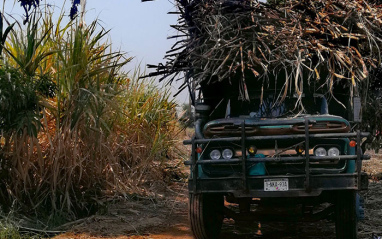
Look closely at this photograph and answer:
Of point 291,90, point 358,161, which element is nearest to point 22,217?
point 291,90

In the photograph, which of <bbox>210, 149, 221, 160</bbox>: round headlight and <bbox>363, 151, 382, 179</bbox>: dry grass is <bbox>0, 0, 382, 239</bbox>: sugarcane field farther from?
<bbox>363, 151, 382, 179</bbox>: dry grass

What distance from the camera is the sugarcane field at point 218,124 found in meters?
6.29

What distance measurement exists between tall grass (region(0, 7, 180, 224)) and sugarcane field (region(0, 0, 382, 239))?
2 cm

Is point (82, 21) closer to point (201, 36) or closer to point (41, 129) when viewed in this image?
point (41, 129)

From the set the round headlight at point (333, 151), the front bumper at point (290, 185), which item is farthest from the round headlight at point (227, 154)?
the round headlight at point (333, 151)

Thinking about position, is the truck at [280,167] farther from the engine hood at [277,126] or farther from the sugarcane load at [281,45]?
the sugarcane load at [281,45]

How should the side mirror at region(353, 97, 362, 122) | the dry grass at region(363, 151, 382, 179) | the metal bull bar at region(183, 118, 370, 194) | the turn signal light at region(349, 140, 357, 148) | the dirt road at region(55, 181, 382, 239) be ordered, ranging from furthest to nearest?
the dry grass at region(363, 151, 382, 179), the dirt road at region(55, 181, 382, 239), the side mirror at region(353, 97, 362, 122), the turn signal light at region(349, 140, 357, 148), the metal bull bar at region(183, 118, 370, 194)

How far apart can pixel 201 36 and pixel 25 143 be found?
3.12m

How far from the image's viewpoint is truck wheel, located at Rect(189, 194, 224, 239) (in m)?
6.67

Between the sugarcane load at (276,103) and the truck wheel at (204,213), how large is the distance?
0.01m

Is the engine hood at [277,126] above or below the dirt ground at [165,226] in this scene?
above

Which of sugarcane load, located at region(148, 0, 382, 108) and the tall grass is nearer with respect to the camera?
sugarcane load, located at region(148, 0, 382, 108)

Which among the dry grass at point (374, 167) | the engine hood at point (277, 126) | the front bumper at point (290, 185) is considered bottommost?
the dry grass at point (374, 167)

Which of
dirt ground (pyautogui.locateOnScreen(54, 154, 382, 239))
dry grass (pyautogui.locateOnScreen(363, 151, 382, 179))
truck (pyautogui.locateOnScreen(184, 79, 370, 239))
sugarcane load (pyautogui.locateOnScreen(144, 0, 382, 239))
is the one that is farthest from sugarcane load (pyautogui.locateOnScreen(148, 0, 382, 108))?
dry grass (pyautogui.locateOnScreen(363, 151, 382, 179))
